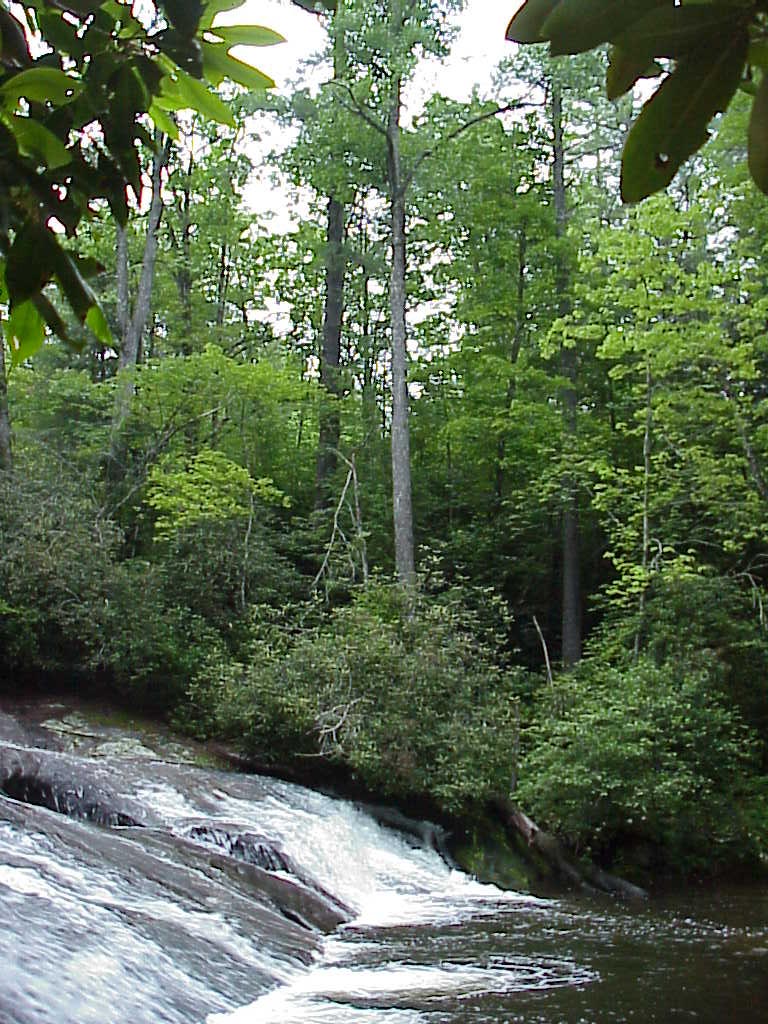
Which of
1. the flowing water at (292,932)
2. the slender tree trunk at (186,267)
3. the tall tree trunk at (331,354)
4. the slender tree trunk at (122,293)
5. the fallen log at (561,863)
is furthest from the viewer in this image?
the slender tree trunk at (186,267)

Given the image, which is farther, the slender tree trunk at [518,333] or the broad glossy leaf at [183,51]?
the slender tree trunk at [518,333]

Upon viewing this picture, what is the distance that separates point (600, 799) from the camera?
1179 cm

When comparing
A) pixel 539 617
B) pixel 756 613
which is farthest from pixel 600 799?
pixel 539 617

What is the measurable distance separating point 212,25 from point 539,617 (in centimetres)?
1781

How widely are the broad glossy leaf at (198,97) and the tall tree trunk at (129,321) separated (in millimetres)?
16508

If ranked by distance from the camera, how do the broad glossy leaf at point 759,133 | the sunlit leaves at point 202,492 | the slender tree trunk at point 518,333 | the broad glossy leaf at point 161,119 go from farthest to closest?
1. the slender tree trunk at point 518,333
2. the sunlit leaves at point 202,492
3. the broad glossy leaf at point 161,119
4. the broad glossy leaf at point 759,133

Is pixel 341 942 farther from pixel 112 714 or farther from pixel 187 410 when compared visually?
pixel 187 410

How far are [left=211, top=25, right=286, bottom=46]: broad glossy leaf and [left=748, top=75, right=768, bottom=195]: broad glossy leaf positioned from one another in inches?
28.5

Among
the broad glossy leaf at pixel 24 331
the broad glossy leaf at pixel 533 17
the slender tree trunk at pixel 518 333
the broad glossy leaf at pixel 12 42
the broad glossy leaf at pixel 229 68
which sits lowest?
the broad glossy leaf at pixel 24 331

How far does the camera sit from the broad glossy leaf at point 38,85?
4.75 feet

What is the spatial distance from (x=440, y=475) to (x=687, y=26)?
19341mm

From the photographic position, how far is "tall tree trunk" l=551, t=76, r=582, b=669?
17250 mm

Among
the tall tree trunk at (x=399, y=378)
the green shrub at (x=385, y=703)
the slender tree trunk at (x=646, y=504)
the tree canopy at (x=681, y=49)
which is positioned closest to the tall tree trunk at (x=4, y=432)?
the green shrub at (x=385, y=703)

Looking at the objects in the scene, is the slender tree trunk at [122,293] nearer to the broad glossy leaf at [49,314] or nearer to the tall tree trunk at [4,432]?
the tall tree trunk at [4,432]
